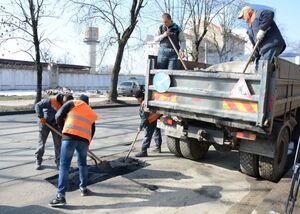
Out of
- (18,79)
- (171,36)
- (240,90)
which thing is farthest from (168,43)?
(18,79)

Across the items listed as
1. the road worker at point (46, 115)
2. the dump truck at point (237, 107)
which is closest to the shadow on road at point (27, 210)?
the road worker at point (46, 115)

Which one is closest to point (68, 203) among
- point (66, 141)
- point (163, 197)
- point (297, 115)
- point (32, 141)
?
point (66, 141)

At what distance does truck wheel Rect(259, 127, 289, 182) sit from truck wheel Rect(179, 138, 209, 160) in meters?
1.50

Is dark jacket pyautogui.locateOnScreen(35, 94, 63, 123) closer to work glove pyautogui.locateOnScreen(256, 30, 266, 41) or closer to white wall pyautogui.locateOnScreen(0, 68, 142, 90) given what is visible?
work glove pyautogui.locateOnScreen(256, 30, 266, 41)

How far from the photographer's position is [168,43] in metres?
7.48

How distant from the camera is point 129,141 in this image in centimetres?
934

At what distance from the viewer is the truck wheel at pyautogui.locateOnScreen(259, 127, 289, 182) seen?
239 inches

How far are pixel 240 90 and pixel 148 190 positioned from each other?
6.53 ft

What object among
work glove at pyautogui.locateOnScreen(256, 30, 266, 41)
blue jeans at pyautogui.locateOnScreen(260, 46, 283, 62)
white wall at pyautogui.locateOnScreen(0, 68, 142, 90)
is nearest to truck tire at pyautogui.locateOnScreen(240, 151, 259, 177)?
blue jeans at pyautogui.locateOnScreen(260, 46, 283, 62)

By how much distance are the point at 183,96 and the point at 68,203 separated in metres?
2.59

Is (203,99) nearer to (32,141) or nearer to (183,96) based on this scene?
(183,96)

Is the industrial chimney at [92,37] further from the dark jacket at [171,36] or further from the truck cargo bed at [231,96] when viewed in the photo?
the truck cargo bed at [231,96]

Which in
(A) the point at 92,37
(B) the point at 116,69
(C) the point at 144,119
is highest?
Result: (A) the point at 92,37

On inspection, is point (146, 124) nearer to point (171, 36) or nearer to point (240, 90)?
point (171, 36)
